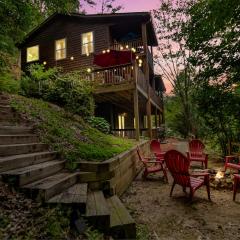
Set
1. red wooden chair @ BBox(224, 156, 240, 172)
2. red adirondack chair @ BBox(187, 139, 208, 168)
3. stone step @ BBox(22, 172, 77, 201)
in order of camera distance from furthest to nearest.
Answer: red adirondack chair @ BBox(187, 139, 208, 168) < red wooden chair @ BBox(224, 156, 240, 172) < stone step @ BBox(22, 172, 77, 201)

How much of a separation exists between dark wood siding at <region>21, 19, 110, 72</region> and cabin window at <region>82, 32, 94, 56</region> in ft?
0.85

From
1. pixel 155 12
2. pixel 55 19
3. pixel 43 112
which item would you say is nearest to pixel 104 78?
pixel 43 112

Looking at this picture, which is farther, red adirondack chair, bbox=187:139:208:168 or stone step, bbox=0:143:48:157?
red adirondack chair, bbox=187:139:208:168

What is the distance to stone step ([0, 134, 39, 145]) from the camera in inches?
204

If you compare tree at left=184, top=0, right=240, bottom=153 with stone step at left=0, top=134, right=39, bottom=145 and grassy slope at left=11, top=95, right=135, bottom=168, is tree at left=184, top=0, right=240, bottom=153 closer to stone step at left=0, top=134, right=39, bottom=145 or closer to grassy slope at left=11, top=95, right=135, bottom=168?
grassy slope at left=11, top=95, right=135, bottom=168

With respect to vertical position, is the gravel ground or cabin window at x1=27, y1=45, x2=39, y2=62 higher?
cabin window at x1=27, y1=45, x2=39, y2=62

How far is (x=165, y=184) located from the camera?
7461 mm

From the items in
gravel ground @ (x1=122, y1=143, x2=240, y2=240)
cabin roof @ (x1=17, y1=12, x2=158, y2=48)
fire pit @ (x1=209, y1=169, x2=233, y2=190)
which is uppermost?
cabin roof @ (x1=17, y1=12, x2=158, y2=48)

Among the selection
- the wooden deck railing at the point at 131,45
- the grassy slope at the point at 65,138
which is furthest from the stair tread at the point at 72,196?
the wooden deck railing at the point at 131,45

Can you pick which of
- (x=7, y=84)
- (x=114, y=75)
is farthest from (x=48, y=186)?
(x=114, y=75)

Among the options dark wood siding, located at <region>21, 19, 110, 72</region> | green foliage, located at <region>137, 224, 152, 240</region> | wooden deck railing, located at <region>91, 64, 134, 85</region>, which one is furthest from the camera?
dark wood siding, located at <region>21, 19, 110, 72</region>

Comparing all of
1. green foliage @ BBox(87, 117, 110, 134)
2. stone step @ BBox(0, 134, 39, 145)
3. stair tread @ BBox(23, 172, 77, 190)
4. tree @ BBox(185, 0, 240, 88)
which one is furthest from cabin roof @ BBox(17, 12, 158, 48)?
stair tread @ BBox(23, 172, 77, 190)

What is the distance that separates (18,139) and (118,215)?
9.77ft

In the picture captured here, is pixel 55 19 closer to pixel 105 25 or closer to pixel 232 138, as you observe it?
pixel 105 25
